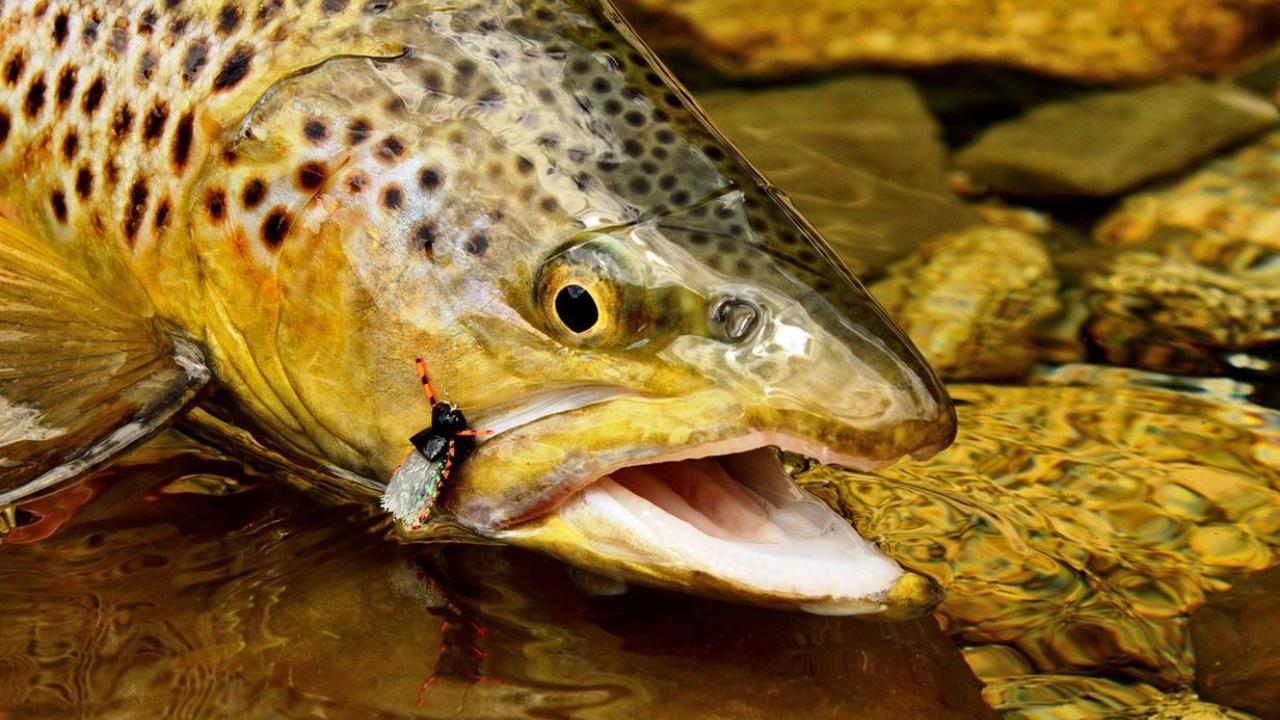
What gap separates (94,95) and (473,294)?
1129 millimetres

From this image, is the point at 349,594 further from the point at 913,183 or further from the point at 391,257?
the point at 913,183

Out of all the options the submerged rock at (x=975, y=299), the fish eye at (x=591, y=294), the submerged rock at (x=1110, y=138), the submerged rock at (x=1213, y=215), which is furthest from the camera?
the submerged rock at (x=1110, y=138)

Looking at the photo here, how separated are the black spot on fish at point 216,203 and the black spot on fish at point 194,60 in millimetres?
278

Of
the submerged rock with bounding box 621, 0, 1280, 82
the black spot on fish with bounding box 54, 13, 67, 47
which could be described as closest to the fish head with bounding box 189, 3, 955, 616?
the black spot on fish with bounding box 54, 13, 67, 47

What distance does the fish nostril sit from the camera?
2783 millimetres

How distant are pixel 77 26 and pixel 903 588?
2275 mm

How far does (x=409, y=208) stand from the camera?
2.99 m

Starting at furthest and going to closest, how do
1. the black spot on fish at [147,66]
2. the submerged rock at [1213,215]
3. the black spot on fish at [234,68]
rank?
1. the submerged rock at [1213,215]
2. the black spot on fish at [147,66]
3. the black spot on fish at [234,68]

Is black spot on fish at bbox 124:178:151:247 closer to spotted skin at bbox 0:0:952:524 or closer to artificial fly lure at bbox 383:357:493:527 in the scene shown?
spotted skin at bbox 0:0:952:524

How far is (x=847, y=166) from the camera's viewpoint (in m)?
5.74

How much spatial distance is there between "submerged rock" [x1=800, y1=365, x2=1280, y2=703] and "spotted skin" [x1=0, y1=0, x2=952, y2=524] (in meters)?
0.61

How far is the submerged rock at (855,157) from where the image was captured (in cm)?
525

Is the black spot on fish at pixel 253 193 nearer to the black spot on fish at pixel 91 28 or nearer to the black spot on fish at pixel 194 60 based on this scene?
the black spot on fish at pixel 194 60

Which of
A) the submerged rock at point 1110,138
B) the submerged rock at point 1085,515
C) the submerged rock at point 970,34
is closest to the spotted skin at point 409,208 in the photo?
the submerged rock at point 1085,515
